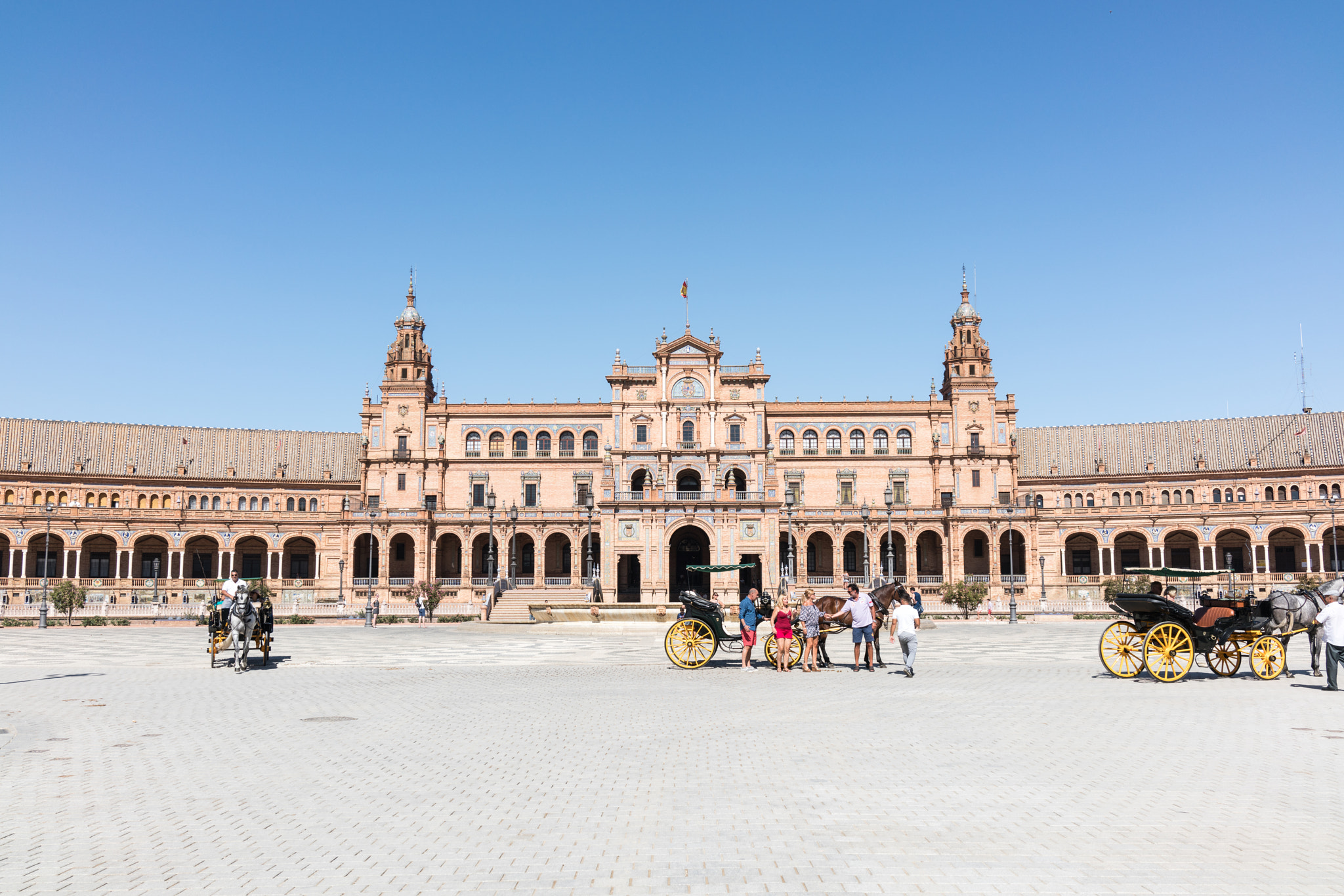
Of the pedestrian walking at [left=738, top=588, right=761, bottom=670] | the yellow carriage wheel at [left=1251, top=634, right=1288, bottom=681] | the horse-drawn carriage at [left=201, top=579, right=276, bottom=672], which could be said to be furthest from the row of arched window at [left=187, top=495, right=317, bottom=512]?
the yellow carriage wheel at [left=1251, top=634, right=1288, bottom=681]

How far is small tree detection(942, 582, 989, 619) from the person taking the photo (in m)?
54.7

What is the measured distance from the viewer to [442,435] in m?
78.3

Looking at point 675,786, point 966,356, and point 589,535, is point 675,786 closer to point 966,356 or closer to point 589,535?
point 589,535

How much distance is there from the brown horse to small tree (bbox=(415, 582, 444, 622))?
32009 mm

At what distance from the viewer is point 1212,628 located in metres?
19.6

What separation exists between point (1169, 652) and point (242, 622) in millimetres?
20254

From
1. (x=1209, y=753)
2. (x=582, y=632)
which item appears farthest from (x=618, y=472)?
(x=1209, y=753)

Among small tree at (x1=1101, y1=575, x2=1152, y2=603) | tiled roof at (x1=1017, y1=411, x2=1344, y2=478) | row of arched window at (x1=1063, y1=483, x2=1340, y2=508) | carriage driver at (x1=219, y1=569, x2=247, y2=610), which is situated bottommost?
small tree at (x1=1101, y1=575, x2=1152, y2=603)

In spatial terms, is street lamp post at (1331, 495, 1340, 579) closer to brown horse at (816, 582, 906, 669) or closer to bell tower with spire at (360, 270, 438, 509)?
brown horse at (816, 582, 906, 669)

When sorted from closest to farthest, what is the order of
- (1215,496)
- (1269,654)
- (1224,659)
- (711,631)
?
(1269,654) → (1224,659) → (711,631) → (1215,496)

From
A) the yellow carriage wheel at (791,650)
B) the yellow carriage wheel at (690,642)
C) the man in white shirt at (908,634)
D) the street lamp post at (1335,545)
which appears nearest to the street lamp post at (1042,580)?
the street lamp post at (1335,545)

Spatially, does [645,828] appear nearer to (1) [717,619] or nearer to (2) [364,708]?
(2) [364,708]

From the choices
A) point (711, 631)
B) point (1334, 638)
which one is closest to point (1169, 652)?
point (1334, 638)

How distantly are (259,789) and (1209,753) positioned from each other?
11092 millimetres
